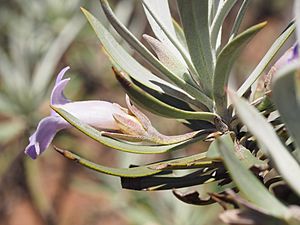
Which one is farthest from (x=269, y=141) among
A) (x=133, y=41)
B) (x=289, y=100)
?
(x=133, y=41)

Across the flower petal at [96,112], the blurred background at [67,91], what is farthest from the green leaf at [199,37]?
the blurred background at [67,91]

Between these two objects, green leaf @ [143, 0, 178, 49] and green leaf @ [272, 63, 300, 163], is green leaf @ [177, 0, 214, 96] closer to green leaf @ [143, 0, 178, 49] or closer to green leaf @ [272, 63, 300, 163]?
green leaf @ [143, 0, 178, 49]

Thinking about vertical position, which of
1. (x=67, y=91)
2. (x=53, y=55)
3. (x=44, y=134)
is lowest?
(x=67, y=91)

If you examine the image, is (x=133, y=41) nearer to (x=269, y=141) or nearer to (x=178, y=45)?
(x=178, y=45)

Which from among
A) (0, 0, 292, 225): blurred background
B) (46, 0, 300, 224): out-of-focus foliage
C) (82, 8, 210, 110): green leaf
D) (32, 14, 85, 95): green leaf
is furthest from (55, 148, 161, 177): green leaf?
(32, 14, 85, 95): green leaf

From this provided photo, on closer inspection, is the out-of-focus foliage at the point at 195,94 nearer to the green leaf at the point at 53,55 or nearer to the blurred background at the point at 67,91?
the blurred background at the point at 67,91
